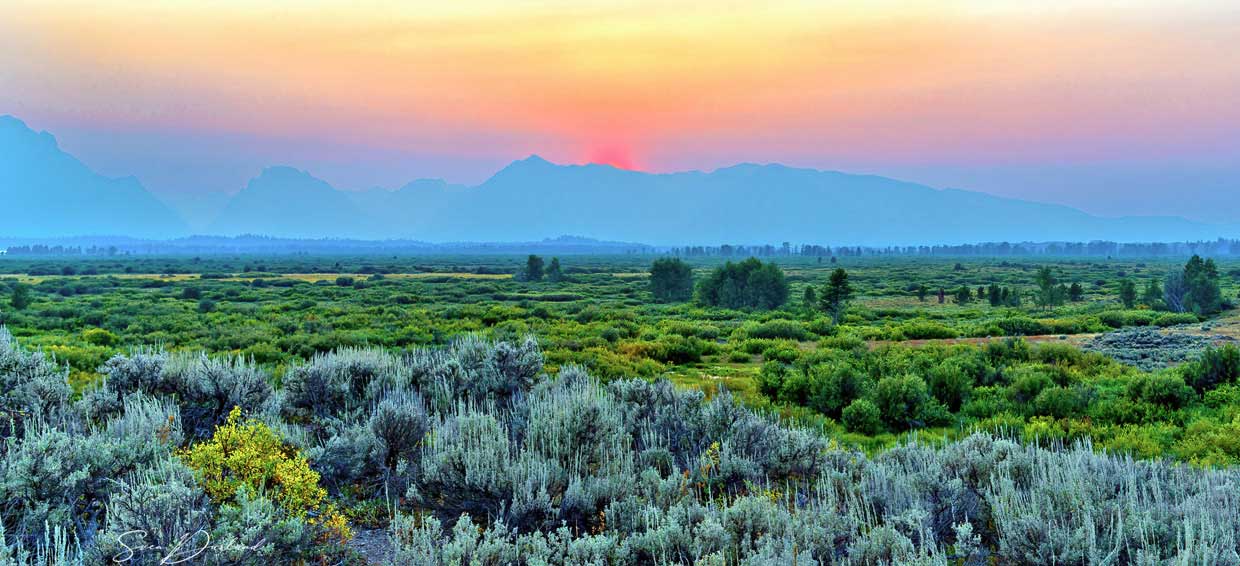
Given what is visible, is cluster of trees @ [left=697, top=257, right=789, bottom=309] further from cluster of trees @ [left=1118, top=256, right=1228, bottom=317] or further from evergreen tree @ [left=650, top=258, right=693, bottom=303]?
cluster of trees @ [left=1118, top=256, right=1228, bottom=317]

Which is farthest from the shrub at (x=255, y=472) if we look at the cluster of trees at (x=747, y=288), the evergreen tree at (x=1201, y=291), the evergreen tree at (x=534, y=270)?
the evergreen tree at (x=534, y=270)

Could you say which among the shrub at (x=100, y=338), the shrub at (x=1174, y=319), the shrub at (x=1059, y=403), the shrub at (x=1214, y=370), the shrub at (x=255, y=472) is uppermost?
the shrub at (x=255, y=472)

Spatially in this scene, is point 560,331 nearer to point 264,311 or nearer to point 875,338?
point 875,338

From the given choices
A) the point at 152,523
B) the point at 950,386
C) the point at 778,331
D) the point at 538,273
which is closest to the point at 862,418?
the point at 950,386

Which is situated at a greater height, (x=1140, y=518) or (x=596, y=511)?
(x=1140, y=518)

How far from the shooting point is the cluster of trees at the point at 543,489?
197 inches

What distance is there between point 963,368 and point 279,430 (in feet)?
50.8

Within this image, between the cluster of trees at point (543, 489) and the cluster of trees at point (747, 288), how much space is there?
37932 millimetres

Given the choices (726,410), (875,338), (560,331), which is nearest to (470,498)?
(726,410)

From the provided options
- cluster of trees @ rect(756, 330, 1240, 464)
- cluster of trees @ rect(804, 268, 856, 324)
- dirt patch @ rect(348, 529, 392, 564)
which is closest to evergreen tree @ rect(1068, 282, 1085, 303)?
cluster of trees @ rect(804, 268, 856, 324)

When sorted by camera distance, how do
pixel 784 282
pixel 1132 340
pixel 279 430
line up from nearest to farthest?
1. pixel 279 430
2. pixel 1132 340
3. pixel 784 282

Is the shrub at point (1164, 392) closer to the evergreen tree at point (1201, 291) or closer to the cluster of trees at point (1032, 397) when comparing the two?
the cluster of trees at point (1032, 397)

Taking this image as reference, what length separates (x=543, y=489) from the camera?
6.22 metres

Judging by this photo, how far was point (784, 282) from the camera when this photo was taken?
48.1 m
